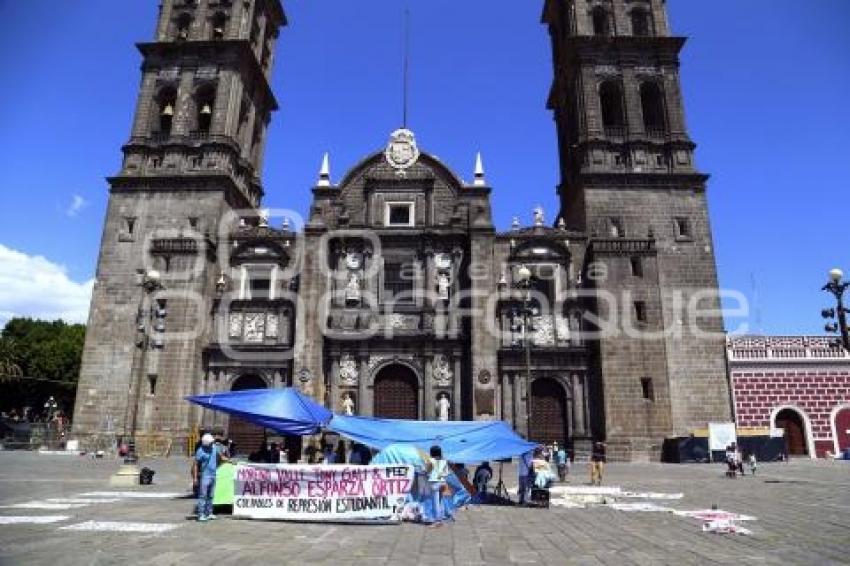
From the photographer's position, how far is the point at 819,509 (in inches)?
466

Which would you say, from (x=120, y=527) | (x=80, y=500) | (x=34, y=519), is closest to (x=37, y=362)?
(x=80, y=500)

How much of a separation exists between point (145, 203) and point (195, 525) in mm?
25922

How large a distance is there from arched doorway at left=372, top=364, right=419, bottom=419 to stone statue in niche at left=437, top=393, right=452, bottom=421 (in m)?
1.08

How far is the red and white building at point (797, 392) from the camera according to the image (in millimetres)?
32219

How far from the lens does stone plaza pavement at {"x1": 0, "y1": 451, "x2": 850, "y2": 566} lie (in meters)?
7.25

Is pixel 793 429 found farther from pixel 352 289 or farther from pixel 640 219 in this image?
pixel 352 289

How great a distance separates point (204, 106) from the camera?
114ft

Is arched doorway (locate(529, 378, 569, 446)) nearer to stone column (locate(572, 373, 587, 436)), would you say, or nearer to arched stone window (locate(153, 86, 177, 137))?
stone column (locate(572, 373, 587, 436))

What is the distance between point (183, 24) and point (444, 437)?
34.0 m

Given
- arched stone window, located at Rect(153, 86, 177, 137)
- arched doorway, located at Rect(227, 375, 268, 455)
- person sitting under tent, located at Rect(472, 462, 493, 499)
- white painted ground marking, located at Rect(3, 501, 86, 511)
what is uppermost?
arched stone window, located at Rect(153, 86, 177, 137)

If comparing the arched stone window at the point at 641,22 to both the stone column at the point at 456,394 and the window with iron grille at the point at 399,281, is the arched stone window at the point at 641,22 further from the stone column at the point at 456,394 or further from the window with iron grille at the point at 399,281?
the stone column at the point at 456,394

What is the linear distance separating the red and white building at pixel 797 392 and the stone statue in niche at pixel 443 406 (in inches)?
646

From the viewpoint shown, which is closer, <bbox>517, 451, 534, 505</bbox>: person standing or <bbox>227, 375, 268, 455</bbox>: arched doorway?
<bbox>517, 451, 534, 505</bbox>: person standing

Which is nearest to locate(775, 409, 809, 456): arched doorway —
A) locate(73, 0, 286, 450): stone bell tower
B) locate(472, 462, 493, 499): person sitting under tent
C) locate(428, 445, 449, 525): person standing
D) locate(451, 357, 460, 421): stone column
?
locate(451, 357, 460, 421): stone column
